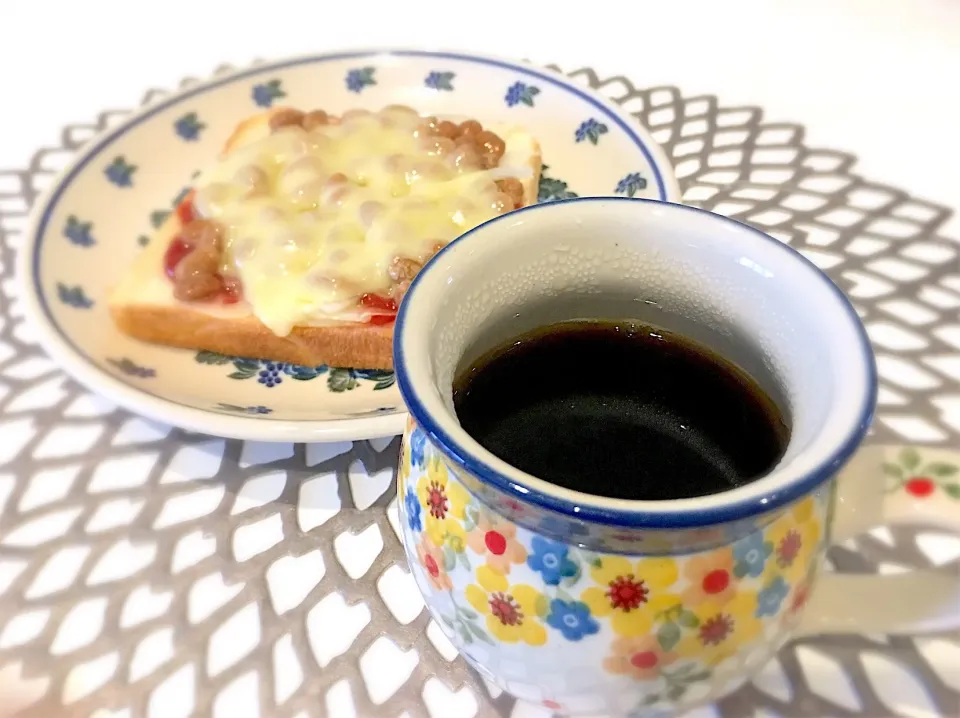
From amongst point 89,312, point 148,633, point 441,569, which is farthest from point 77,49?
point 441,569

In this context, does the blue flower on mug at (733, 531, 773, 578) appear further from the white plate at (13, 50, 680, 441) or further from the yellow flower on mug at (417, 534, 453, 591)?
the white plate at (13, 50, 680, 441)

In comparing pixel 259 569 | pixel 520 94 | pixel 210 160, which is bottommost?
pixel 259 569

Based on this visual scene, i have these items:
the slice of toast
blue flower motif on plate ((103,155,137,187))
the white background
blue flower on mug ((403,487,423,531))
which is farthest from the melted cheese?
blue flower on mug ((403,487,423,531))

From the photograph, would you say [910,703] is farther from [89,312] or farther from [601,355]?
[89,312]

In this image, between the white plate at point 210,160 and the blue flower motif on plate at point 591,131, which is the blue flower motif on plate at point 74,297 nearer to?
the white plate at point 210,160

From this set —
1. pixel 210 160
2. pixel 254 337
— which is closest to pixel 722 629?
pixel 254 337

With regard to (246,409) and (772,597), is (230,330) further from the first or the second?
(772,597)
